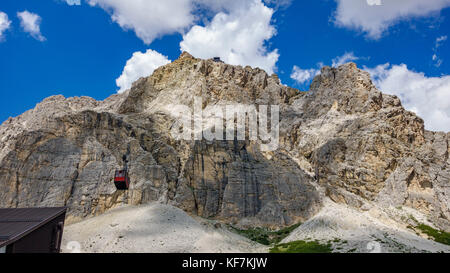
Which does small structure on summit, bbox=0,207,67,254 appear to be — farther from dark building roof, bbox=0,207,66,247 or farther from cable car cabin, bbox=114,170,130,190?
cable car cabin, bbox=114,170,130,190

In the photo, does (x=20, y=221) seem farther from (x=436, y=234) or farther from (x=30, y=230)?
(x=436, y=234)

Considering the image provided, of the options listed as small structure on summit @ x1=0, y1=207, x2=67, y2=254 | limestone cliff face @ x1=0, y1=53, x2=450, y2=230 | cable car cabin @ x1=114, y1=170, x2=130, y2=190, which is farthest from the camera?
limestone cliff face @ x1=0, y1=53, x2=450, y2=230

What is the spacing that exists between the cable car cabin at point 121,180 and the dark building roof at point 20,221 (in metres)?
26.5

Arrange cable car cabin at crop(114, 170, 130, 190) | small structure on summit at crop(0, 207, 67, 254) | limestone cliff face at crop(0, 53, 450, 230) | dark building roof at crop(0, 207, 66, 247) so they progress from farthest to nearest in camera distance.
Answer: limestone cliff face at crop(0, 53, 450, 230) → cable car cabin at crop(114, 170, 130, 190) → small structure on summit at crop(0, 207, 67, 254) → dark building roof at crop(0, 207, 66, 247)

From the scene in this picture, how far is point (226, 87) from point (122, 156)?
40.4 m

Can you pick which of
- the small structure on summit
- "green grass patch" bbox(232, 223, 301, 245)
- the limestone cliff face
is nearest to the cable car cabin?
the limestone cliff face

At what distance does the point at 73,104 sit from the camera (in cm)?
11631

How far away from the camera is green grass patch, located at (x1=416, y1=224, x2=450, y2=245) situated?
60.0 m

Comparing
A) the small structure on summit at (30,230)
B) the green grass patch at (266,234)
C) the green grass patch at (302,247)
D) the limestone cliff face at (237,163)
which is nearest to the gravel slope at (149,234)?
the green grass patch at (266,234)

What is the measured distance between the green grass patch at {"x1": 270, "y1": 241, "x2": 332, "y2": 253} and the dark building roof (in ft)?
113

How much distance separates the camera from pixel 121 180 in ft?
222

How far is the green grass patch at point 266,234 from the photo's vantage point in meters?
67.3

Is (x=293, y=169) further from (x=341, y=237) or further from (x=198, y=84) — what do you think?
(x=198, y=84)
